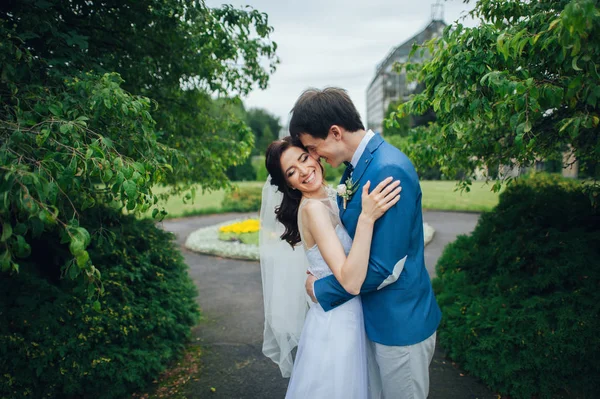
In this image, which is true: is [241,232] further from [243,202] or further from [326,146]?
[326,146]

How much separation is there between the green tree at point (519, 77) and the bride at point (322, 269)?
84cm

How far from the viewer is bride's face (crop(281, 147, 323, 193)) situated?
2.49m

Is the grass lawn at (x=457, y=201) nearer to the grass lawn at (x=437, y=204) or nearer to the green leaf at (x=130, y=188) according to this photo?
the grass lawn at (x=437, y=204)

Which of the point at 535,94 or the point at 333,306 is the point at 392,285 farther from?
the point at 535,94

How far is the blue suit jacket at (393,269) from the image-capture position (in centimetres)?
203

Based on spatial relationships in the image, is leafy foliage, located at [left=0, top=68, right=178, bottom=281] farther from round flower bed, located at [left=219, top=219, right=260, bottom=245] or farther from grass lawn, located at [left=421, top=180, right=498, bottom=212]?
grass lawn, located at [left=421, top=180, right=498, bottom=212]

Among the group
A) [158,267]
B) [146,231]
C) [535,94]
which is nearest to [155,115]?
[146,231]

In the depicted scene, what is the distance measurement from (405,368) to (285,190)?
1.37 meters

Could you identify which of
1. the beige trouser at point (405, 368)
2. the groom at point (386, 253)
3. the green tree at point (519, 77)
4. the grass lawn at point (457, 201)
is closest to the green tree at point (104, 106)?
the groom at point (386, 253)

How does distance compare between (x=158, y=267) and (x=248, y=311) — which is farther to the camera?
(x=248, y=311)

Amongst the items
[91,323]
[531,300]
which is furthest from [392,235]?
[91,323]

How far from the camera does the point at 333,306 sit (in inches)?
92.0

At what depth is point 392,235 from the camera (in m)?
2.01

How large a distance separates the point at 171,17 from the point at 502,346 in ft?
14.7
